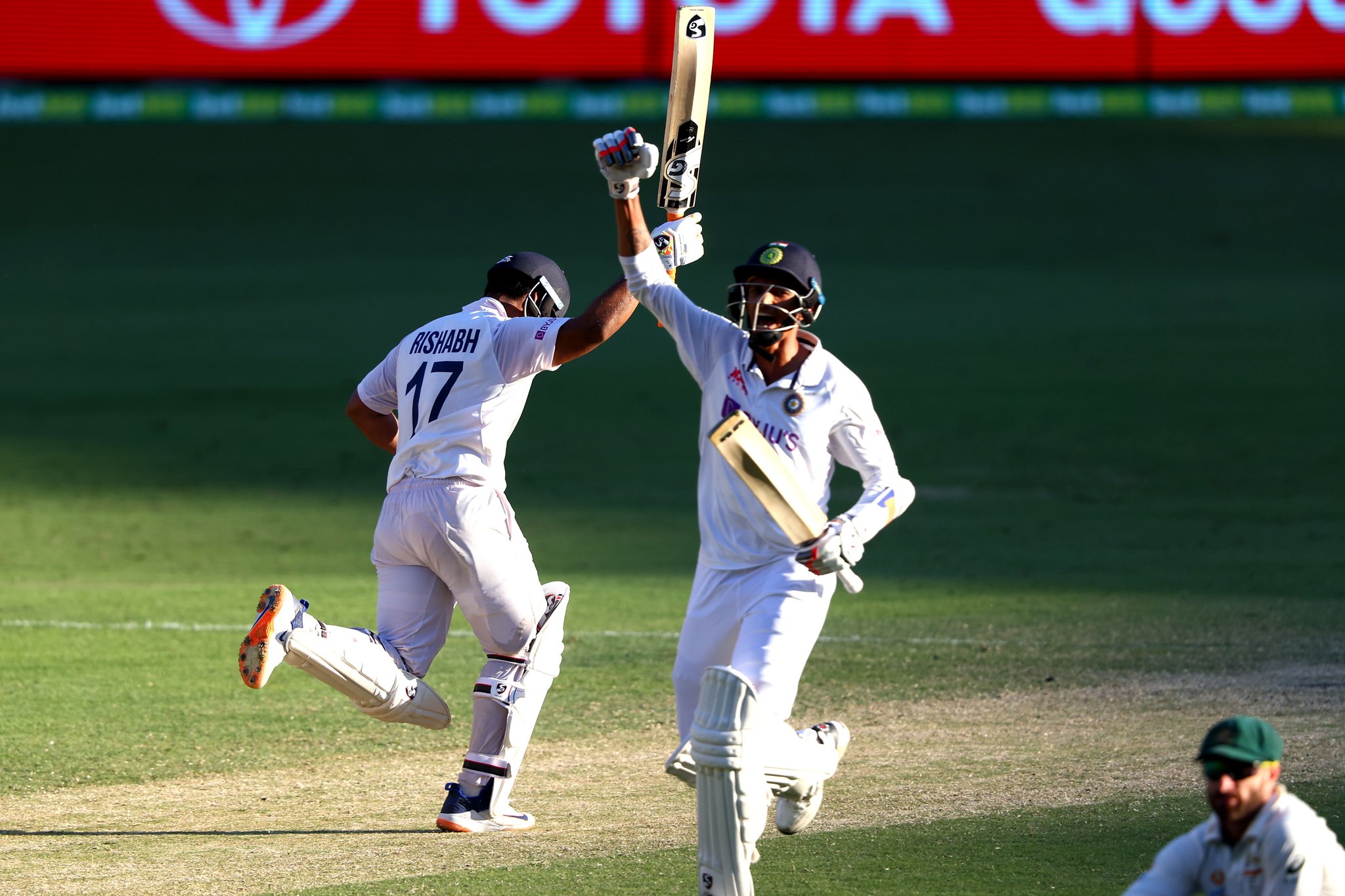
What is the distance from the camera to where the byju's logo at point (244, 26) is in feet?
65.6

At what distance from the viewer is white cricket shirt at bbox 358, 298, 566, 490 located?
22.2ft

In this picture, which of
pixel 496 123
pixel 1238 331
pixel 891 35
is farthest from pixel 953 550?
pixel 496 123

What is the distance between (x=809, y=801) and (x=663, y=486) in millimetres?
10468

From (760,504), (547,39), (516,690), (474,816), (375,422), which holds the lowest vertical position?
(474,816)

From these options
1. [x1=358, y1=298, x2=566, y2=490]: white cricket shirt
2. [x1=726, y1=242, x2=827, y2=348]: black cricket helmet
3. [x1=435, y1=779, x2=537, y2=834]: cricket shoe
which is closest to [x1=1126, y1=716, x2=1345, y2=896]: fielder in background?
[x1=726, y1=242, x2=827, y2=348]: black cricket helmet

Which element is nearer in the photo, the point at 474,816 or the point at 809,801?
the point at 809,801

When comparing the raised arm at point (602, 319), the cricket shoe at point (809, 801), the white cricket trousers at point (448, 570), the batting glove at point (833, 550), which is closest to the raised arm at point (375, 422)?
the white cricket trousers at point (448, 570)

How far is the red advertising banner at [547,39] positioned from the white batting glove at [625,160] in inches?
561

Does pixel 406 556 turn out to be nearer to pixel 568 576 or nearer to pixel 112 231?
pixel 568 576

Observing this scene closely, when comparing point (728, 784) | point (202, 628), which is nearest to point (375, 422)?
point (728, 784)

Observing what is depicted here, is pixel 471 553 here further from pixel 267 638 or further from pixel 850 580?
pixel 850 580

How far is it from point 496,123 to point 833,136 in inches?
238

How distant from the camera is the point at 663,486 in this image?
53.8 ft

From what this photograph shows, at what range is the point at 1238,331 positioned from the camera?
2252cm
